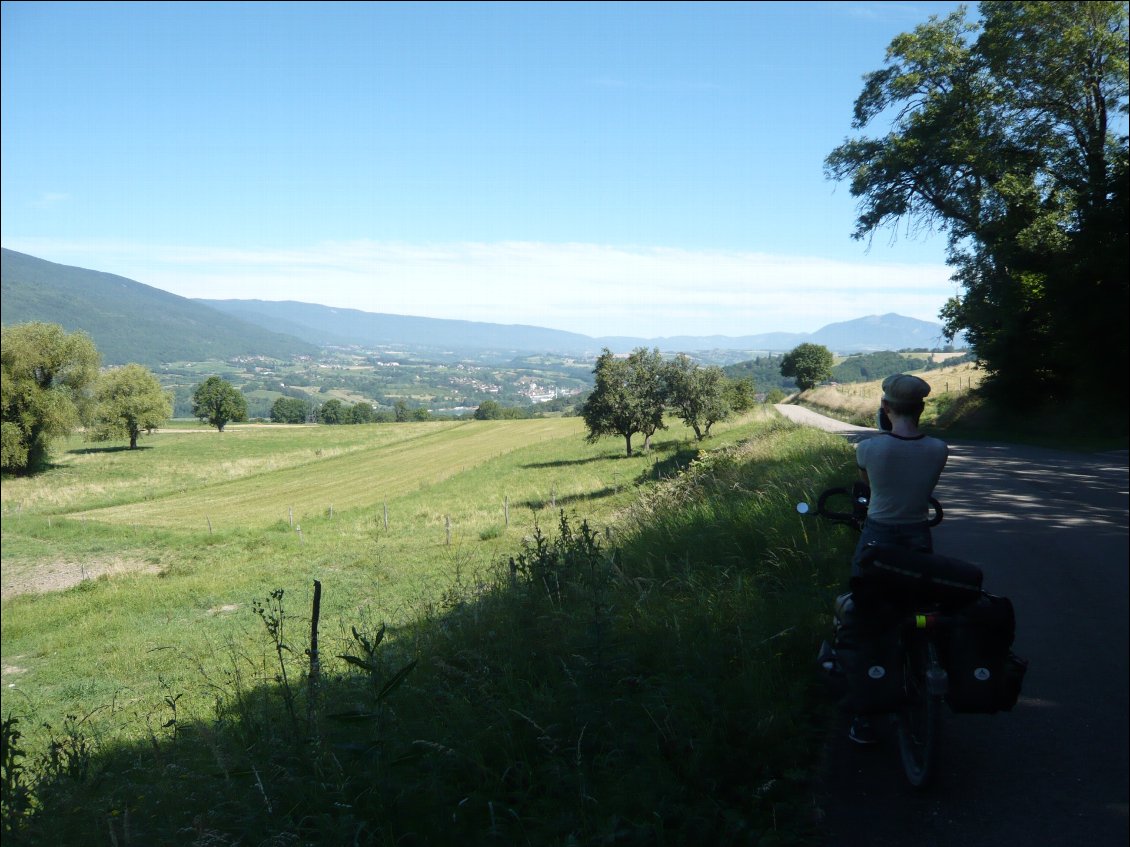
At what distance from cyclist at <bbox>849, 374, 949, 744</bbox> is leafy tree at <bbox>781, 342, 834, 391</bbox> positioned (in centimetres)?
3464

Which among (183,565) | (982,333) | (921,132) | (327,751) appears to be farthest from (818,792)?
(183,565)

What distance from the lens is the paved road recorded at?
10.6 ft

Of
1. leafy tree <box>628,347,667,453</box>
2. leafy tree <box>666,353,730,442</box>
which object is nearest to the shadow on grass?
leafy tree <box>628,347,667,453</box>

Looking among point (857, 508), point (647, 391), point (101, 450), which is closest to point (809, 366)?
point (647, 391)

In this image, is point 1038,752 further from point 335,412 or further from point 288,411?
point 335,412

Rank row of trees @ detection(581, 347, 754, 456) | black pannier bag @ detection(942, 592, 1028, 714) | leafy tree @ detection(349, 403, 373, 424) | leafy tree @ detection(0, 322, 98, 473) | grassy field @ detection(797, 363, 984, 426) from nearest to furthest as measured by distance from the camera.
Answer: black pannier bag @ detection(942, 592, 1028, 714) < grassy field @ detection(797, 363, 984, 426) < row of trees @ detection(581, 347, 754, 456) < leafy tree @ detection(0, 322, 98, 473) < leafy tree @ detection(349, 403, 373, 424)

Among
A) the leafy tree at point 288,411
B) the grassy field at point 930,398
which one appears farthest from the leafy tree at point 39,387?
the grassy field at point 930,398

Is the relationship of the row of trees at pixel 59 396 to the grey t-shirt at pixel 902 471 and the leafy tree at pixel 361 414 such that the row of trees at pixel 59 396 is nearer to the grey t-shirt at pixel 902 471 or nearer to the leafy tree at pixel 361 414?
the leafy tree at pixel 361 414

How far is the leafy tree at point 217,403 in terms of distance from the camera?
74.5 metres

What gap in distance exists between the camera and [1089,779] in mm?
3467

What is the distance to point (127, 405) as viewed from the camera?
6538 cm

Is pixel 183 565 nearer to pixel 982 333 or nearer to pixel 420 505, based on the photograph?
pixel 420 505

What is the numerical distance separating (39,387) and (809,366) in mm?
62287

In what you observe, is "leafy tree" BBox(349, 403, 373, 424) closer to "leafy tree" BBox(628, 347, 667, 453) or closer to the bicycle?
"leafy tree" BBox(628, 347, 667, 453)
